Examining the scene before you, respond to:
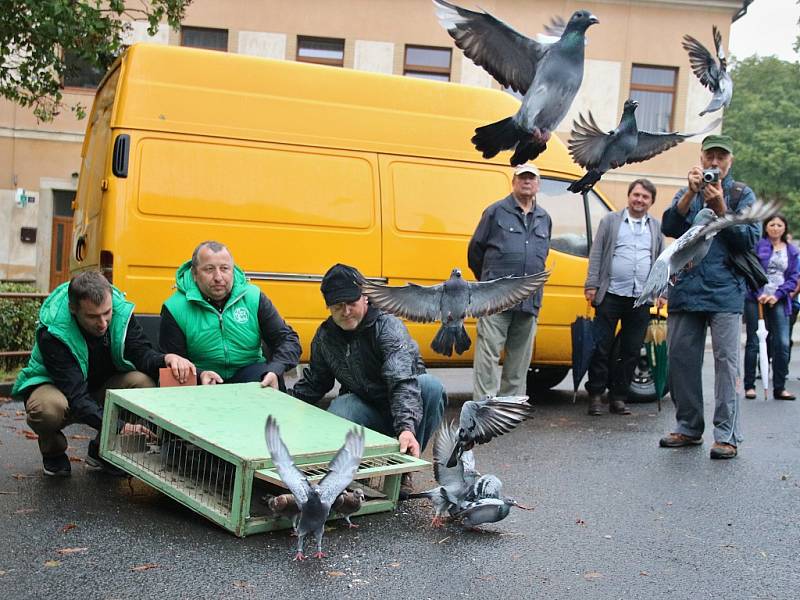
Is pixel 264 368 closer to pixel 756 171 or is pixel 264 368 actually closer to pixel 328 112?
pixel 328 112

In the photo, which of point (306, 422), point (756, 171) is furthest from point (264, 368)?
point (756, 171)

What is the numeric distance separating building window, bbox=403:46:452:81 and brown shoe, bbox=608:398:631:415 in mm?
12273

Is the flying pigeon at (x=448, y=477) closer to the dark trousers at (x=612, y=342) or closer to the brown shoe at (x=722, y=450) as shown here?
the brown shoe at (x=722, y=450)

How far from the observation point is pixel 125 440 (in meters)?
4.73

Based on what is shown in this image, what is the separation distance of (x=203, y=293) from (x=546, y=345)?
13.1 ft

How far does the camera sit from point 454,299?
2770mm

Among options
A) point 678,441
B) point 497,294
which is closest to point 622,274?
point 678,441

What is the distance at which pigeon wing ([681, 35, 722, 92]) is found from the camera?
1991 mm

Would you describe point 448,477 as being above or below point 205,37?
below

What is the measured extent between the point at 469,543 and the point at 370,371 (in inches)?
46.8

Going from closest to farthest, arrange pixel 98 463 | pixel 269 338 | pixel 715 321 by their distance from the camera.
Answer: pixel 98 463, pixel 269 338, pixel 715 321

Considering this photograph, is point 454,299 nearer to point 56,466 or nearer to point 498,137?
point 498,137

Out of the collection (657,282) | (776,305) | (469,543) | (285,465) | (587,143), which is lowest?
(469,543)

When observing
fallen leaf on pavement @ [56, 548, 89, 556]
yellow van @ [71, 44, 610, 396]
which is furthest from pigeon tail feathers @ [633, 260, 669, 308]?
yellow van @ [71, 44, 610, 396]
